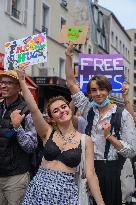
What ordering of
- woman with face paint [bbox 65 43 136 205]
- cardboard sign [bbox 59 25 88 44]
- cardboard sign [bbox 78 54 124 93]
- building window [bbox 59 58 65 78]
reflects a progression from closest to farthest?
woman with face paint [bbox 65 43 136 205], cardboard sign [bbox 59 25 88 44], cardboard sign [bbox 78 54 124 93], building window [bbox 59 58 65 78]

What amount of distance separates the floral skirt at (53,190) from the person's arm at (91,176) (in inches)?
4.8

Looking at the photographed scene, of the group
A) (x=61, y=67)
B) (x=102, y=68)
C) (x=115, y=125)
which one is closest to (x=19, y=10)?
(x=61, y=67)

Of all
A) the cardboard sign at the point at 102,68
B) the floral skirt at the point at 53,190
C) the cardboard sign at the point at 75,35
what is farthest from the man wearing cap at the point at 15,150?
the cardboard sign at the point at 102,68

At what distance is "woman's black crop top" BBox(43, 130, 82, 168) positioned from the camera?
327cm

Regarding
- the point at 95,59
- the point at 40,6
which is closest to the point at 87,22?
the point at 40,6

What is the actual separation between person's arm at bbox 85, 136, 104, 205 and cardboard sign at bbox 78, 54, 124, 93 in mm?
2956

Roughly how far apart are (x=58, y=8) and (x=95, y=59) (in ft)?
58.4

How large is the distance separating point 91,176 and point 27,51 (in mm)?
2323

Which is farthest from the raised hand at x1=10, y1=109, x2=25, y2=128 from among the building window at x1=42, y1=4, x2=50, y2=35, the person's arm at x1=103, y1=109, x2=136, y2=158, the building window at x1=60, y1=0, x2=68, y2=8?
the building window at x1=60, y1=0, x2=68, y2=8

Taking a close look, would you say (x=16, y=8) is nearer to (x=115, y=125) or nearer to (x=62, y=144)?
(x=115, y=125)

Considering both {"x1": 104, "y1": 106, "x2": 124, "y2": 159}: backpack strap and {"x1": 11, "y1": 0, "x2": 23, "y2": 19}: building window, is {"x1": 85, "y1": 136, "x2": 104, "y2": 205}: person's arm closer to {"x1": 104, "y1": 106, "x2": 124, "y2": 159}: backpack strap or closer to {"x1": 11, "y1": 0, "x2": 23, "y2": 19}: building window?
{"x1": 104, "y1": 106, "x2": 124, "y2": 159}: backpack strap

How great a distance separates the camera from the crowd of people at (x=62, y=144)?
10.7 ft

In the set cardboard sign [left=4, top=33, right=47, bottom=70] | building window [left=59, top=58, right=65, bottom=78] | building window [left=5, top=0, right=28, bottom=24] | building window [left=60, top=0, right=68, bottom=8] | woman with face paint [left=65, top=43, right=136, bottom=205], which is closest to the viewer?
woman with face paint [left=65, top=43, right=136, bottom=205]

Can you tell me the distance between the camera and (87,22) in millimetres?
28203
